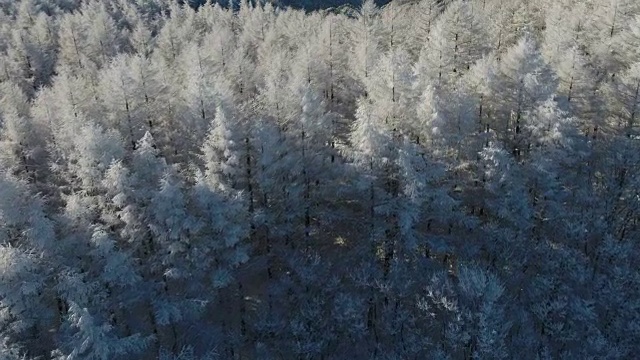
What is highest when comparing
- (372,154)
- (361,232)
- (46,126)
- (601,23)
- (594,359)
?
(601,23)

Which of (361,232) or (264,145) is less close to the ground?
(264,145)

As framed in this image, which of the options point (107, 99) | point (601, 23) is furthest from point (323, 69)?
point (601, 23)

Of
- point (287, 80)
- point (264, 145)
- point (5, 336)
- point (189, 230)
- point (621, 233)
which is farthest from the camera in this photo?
point (287, 80)

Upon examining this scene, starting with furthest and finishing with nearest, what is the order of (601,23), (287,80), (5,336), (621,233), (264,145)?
(601,23) → (287,80) → (621,233) → (264,145) → (5,336)

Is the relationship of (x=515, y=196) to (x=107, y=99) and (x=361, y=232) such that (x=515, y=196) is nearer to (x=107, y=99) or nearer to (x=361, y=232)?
(x=361, y=232)

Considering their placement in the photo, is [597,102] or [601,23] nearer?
[597,102]

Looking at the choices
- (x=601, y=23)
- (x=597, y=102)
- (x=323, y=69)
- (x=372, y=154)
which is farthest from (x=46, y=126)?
(x=601, y=23)

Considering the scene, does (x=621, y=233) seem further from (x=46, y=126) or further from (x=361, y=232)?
(x=46, y=126)
